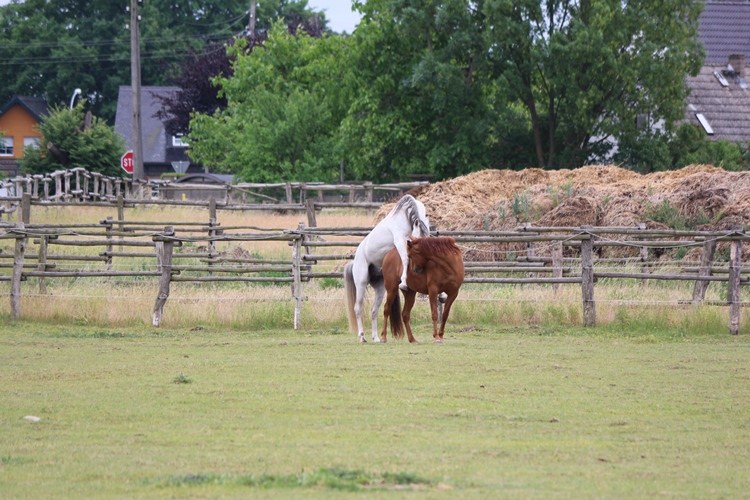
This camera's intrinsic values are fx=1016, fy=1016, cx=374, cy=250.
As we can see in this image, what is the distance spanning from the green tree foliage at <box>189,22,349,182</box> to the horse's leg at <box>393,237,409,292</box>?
2612 cm

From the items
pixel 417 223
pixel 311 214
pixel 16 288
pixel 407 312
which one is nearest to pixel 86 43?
pixel 311 214

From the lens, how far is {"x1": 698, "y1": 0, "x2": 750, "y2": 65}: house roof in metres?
49.9

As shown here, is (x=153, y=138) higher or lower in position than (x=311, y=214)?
higher

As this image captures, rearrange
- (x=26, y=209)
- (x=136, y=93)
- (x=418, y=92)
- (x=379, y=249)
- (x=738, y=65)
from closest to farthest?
(x=379, y=249) → (x=26, y=209) → (x=136, y=93) → (x=418, y=92) → (x=738, y=65)

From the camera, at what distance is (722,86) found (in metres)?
42.0

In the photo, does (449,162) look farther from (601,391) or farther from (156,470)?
Result: (156,470)

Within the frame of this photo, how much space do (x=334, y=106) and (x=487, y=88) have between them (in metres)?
8.32

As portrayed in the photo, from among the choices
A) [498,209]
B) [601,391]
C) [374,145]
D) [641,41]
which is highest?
[641,41]

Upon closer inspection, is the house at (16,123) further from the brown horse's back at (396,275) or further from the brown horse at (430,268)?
the brown horse at (430,268)

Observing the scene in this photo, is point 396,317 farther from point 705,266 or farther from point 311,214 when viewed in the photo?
point 311,214

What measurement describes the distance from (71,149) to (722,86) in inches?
1047

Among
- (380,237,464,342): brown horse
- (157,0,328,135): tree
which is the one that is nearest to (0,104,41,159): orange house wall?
(157,0,328,135): tree

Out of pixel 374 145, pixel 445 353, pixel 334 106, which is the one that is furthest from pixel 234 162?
pixel 445 353

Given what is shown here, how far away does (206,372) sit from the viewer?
408 inches
